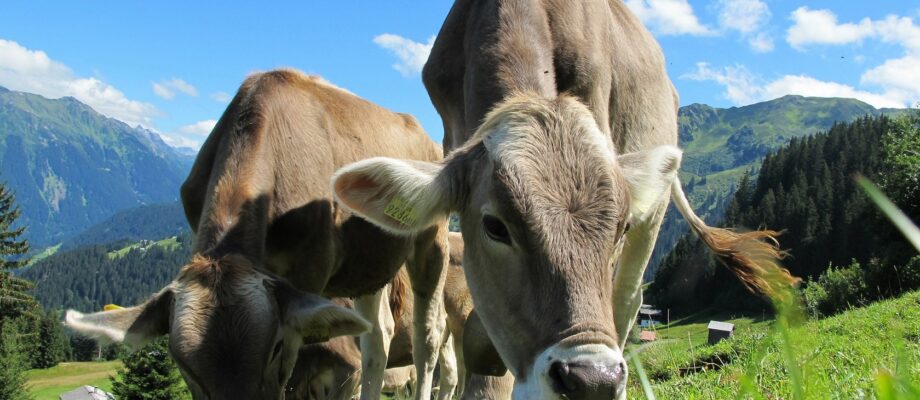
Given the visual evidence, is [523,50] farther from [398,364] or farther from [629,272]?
[398,364]

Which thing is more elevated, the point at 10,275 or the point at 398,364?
the point at 398,364

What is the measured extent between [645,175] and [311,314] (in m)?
2.23

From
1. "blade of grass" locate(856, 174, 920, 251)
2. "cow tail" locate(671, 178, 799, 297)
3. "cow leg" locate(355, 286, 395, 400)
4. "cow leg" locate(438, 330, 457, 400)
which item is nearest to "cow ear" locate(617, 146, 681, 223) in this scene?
"cow tail" locate(671, 178, 799, 297)

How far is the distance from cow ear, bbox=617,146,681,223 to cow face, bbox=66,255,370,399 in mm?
1940

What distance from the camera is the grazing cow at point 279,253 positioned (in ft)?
13.9

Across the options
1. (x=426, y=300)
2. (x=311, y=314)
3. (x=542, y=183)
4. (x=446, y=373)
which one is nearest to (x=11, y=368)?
(x=446, y=373)

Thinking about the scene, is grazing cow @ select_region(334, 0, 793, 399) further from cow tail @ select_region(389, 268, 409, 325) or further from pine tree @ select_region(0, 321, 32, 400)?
pine tree @ select_region(0, 321, 32, 400)

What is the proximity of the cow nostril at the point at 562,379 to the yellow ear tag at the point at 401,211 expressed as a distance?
58.4 inches

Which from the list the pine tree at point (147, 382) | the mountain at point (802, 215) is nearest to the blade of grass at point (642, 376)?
the pine tree at point (147, 382)

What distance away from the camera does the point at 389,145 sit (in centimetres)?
792

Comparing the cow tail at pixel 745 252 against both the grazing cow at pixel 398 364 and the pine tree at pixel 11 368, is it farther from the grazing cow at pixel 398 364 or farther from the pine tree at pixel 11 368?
the pine tree at pixel 11 368

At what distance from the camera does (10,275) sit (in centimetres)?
6619

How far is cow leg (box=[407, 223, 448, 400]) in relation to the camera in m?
8.34

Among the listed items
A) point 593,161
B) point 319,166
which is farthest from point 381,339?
point 593,161
